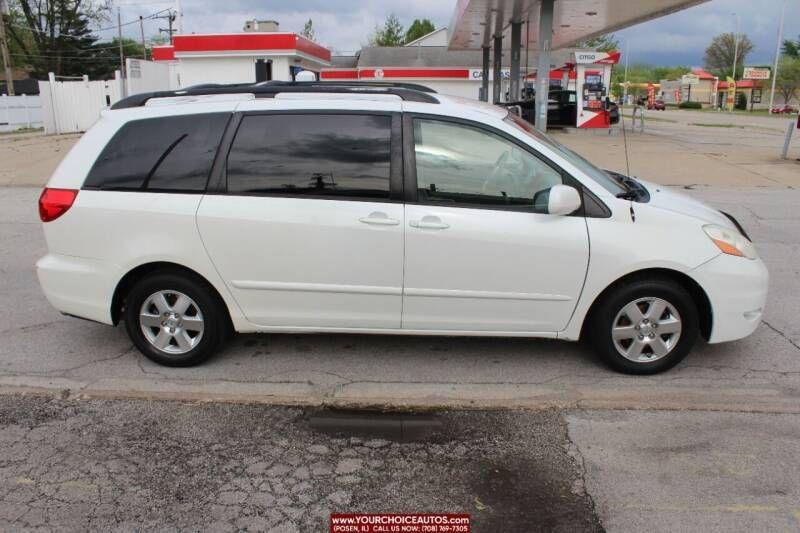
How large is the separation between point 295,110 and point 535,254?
1.79m

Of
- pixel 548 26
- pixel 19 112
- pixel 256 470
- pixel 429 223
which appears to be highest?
pixel 548 26

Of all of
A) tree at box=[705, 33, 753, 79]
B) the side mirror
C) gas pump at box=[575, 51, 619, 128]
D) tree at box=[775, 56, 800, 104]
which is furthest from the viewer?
tree at box=[705, 33, 753, 79]

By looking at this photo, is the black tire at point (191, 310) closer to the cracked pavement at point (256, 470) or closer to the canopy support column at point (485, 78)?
the cracked pavement at point (256, 470)

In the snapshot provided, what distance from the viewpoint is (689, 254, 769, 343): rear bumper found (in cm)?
409

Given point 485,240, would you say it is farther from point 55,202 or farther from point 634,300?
point 55,202

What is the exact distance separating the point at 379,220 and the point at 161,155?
1.52m

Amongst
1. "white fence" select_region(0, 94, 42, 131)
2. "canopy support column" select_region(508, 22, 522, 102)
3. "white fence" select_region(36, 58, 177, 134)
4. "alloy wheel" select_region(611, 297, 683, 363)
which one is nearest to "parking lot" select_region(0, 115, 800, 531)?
"alloy wheel" select_region(611, 297, 683, 363)

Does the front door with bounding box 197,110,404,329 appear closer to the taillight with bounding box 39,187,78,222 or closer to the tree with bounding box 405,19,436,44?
the taillight with bounding box 39,187,78,222

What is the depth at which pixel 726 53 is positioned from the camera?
99.5 meters

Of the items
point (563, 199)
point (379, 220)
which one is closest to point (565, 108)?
point (563, 199)

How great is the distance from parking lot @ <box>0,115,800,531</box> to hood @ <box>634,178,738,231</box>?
98cm

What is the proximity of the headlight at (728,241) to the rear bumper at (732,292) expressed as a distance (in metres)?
0.04

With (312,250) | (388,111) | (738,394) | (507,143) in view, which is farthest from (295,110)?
(738,394)

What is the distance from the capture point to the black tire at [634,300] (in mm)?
4113
